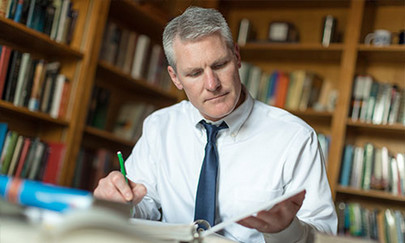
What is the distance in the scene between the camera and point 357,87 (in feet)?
10.4

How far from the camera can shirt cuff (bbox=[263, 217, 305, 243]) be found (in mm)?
1042

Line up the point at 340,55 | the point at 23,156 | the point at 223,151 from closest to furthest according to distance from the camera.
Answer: the point at 223,151
the point at 23,156
the point at 340,55

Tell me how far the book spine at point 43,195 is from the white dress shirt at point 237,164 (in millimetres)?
732

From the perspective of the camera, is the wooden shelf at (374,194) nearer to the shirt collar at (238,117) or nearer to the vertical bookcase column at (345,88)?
the vertical bookcase column at (345,88)

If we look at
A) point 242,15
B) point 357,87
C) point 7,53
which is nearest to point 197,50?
point 7,53

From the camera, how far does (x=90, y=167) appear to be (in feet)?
9.94

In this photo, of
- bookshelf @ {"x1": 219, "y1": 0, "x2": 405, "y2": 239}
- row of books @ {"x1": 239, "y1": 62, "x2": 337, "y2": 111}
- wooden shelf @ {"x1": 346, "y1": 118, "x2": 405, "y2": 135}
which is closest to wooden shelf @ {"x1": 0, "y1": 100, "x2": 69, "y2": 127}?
row of books @ {"x1": 239, "y1": 62, "x2": 337, "y2": 111}

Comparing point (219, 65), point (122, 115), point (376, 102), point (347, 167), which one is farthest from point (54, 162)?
point (376, 102)

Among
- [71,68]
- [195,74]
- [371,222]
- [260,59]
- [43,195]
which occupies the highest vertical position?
[260,59]

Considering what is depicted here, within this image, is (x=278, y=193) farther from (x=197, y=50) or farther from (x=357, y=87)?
(x=357, y=87)

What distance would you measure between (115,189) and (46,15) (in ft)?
5.69

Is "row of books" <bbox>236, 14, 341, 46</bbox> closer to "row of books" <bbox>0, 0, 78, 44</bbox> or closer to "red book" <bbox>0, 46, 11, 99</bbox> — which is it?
"row of books" <bbox>0, 0, 78, 44</bbox>

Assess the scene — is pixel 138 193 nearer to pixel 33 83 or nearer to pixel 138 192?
pixel 138 192

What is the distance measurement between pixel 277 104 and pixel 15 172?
5.72 ft
